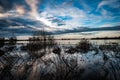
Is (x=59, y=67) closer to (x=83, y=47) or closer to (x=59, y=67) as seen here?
(x=59, y=67)

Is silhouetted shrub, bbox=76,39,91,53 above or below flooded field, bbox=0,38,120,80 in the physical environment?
below

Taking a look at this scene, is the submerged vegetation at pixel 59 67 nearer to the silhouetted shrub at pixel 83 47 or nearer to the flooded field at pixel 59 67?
the flooded field at pixel 59 67

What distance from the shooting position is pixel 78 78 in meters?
5.95

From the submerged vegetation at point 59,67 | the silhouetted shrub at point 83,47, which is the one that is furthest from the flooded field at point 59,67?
the silhouetted shrub at point 83,47

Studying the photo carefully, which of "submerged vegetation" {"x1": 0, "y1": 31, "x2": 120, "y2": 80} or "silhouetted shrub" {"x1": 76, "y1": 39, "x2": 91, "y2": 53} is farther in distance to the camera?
"silhouetted shrub" {"x1": 76, "y1": 39, "x2": 91, "y2": 53}

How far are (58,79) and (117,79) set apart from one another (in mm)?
2508

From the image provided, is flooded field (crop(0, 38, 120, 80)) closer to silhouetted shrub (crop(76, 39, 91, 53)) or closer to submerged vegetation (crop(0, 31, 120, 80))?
submerged vegetation (crop(0, 31, 120, 80))

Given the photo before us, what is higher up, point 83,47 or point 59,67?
point 59,67

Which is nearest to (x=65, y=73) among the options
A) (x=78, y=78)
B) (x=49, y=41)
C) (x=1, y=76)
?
(x=78, y=78)

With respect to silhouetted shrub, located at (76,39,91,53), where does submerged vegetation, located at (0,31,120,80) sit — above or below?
above

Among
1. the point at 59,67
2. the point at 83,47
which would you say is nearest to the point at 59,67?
the point at 59,67

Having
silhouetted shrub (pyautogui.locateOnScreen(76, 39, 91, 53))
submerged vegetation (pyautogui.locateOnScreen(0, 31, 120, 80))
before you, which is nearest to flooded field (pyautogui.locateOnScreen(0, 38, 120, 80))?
submerged vegetation (pyautogui.locateOnScreen(0, 31, 120, 80))

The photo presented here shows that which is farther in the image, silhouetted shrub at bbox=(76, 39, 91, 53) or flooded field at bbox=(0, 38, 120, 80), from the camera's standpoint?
silhouetted shrub at bbox=(76, 39, 91, 53)

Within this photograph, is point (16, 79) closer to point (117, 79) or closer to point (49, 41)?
point (117, 79)
